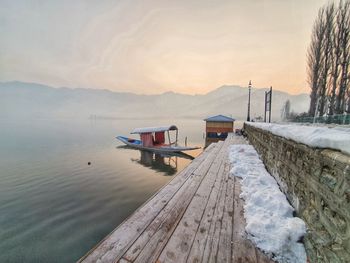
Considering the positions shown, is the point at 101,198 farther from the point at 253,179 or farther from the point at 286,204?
the point at 286,204

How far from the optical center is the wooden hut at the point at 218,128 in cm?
2461

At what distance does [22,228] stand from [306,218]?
9394 millimetres

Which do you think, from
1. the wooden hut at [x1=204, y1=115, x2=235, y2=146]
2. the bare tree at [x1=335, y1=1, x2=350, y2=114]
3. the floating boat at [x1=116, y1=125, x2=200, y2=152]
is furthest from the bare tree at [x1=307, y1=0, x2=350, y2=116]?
the floating boat at [x1=116, y1=125, x2=200, y2=152]

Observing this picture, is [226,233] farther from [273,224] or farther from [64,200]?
[64,200]

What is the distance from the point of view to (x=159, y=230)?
2533 millimetres

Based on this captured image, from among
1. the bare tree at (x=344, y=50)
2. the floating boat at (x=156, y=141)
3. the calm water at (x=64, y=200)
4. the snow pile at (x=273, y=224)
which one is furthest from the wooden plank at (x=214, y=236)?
the bare tree at (x=344, y=50)

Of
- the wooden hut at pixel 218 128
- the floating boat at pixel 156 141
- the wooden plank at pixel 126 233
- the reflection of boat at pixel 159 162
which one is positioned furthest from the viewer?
the wooden hut at pixel 218 128

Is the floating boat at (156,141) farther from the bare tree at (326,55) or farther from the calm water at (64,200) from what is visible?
the bare tree at (326,55)

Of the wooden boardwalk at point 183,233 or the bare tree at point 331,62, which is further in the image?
the bare tree at point 331,62

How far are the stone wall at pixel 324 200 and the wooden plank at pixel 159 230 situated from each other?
183 centimetres

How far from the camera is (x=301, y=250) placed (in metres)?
2.10

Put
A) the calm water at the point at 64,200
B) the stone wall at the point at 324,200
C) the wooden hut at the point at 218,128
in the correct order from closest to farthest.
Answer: the stone wall at the point at 324,200 < the calm water at the point at 64,200 < the wooden hut at the point at 218,128

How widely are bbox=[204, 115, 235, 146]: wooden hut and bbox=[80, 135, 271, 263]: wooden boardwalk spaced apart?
2125cm

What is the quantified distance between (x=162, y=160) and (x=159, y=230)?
15.9 m
